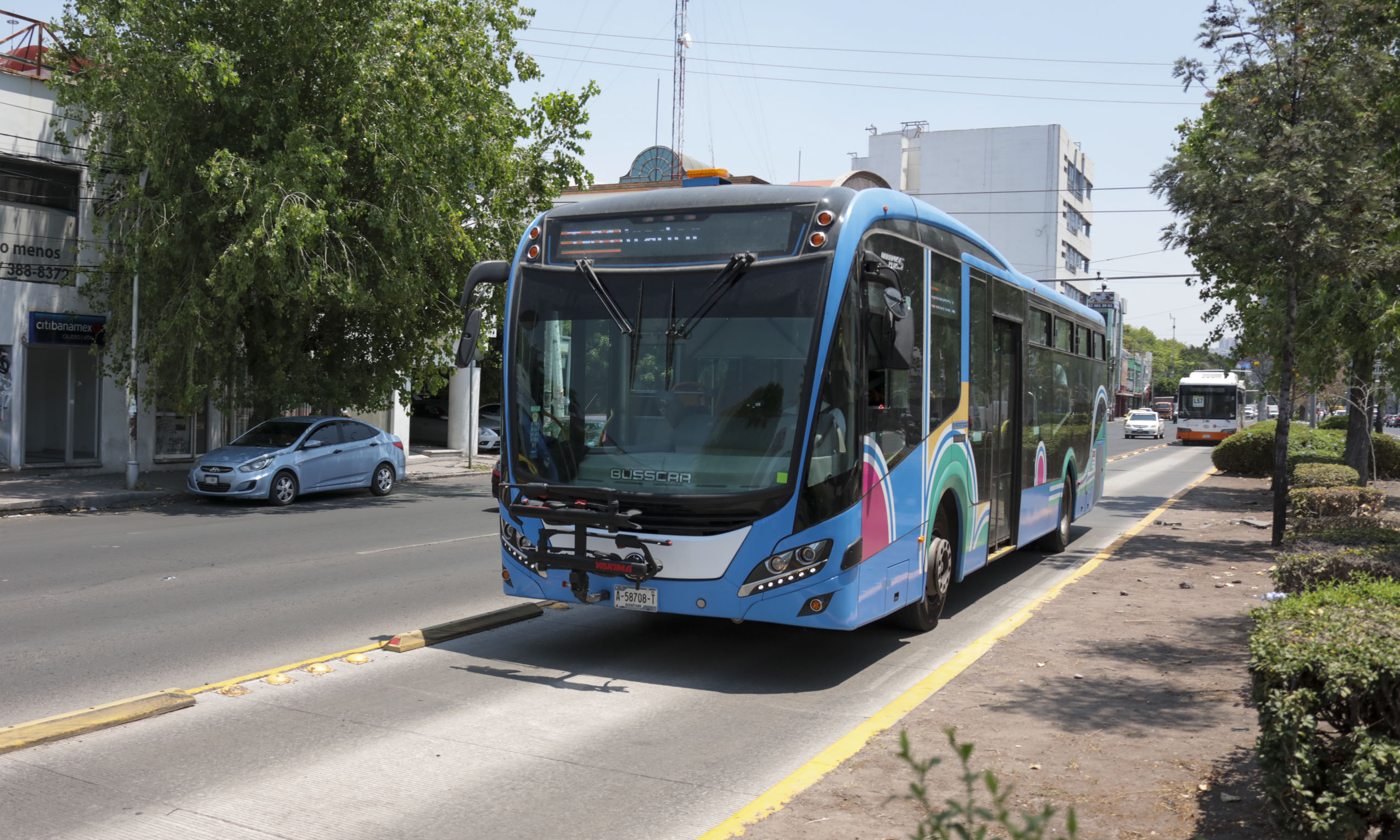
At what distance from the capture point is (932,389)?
28.6 feet

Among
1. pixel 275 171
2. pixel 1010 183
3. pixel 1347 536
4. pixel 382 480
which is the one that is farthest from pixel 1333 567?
pixel 1010 183

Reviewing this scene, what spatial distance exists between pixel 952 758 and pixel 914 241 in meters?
4.17

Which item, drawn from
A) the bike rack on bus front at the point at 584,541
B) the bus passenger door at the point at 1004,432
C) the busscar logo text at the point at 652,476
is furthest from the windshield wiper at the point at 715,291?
the bus passenger door at the point at 1004,432

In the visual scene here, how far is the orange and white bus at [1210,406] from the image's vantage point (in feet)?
163

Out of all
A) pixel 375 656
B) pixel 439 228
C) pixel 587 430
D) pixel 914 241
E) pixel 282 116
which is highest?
pixel 282 116

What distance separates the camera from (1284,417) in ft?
45.9

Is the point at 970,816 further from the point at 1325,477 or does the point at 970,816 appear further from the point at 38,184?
the point at 38,184

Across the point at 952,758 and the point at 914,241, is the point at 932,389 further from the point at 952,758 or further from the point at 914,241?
the point at 952,758

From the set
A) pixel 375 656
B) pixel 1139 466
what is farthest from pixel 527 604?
pixel 1139 466

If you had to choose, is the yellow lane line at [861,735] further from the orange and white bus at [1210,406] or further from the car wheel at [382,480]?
the orange and white bus at [1210,406]

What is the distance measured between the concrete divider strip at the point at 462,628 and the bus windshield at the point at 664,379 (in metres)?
1.57

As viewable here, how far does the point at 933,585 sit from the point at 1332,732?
460cm

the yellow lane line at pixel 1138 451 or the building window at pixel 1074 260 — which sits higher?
the building window at pixel 1074 260

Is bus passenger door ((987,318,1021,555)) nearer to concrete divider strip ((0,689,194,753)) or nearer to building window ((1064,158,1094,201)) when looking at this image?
concrete divider strip ((0,689,194,753))
